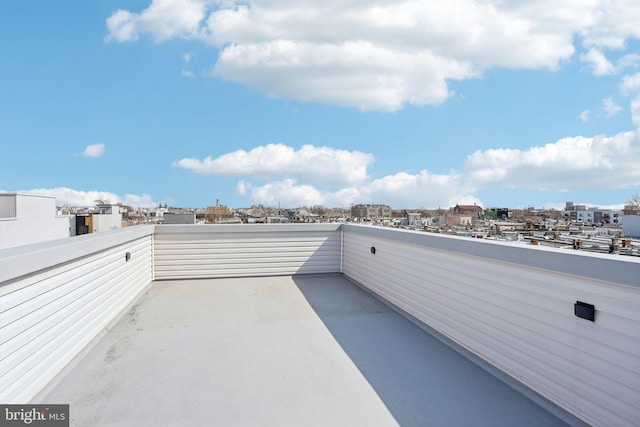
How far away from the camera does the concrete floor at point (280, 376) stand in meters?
1.95

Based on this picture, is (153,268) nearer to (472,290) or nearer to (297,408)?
(297,408)

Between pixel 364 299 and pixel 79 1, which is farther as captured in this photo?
pixel 79 1

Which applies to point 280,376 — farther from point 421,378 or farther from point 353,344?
point 421,378

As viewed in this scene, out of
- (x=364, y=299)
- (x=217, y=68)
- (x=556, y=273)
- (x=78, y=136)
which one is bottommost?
(x=364, y=299)

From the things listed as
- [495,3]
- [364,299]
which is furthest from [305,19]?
[364,299]

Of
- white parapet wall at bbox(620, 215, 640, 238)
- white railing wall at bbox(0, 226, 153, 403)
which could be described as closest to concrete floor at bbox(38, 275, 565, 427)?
white railing wall at bbox(0, 226, 153, 403)

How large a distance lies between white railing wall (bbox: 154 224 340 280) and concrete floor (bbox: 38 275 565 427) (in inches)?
69.7

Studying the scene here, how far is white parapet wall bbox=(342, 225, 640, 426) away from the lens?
170 cm

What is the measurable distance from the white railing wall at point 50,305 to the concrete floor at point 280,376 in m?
0.19

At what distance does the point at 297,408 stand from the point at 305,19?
6.11m

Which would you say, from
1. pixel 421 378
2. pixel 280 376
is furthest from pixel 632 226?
pixel 280 376

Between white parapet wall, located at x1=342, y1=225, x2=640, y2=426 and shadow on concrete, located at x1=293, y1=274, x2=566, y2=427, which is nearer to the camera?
white parapet wall, located at x1=342, y1=225, x2=640, y2=426

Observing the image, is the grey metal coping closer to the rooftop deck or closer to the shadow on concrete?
the rooftop deck

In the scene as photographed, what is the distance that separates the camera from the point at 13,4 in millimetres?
6227
